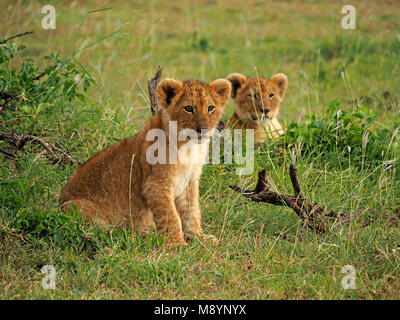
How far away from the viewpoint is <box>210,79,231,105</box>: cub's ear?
4645mm

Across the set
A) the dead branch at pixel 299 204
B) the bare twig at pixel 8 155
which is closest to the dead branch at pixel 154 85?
the bare twig at pixel 8 155

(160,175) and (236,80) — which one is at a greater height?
(236,80)

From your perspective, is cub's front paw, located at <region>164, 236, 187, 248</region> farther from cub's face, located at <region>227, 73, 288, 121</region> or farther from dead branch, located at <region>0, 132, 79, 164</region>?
cub's face, located at <region>227, 73, 288, 121</region>

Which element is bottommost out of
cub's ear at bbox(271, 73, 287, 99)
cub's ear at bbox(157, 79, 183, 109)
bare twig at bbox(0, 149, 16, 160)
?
bare twig at bbox(0, 149, 16, 160)

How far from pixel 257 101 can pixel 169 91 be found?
2153mm

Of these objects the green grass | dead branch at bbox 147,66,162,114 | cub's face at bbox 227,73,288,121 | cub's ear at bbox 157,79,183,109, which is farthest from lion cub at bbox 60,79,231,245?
cub's face at bbox 227,73,288,121

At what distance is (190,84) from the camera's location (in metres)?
4.59

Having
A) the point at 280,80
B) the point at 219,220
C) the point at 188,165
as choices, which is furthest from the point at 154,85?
the point at 280,80

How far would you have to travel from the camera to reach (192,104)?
14.7 feet

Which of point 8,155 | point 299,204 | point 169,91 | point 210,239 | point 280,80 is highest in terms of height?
point 169,91

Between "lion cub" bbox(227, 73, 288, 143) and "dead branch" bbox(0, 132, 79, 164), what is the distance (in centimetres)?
200

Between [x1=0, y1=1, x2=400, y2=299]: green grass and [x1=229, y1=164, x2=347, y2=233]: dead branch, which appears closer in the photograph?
[x1=0, y1=1, x2=400, y2=299]: green grass

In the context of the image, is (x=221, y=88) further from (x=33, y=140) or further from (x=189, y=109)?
(x=33, y=140)
